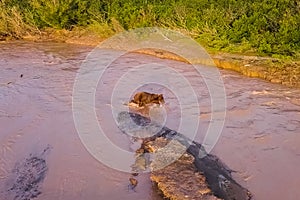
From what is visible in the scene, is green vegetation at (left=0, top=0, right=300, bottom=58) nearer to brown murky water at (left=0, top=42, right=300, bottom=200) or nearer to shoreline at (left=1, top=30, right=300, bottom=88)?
shoreline at (left=1, top=30, right=300, bottom=88)

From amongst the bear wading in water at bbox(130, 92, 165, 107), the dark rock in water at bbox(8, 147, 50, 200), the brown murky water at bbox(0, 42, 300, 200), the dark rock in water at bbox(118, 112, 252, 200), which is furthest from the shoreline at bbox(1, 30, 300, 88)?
the dark rock in water at bbox(8, 147, 50, 200)

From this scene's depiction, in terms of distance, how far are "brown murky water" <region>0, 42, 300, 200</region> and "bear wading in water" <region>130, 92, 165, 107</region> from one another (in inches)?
8.9

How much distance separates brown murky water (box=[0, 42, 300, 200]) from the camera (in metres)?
6.21

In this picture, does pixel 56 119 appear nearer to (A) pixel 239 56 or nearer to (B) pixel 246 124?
(B) pixel 246 124

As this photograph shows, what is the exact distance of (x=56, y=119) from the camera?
8727 millimetres

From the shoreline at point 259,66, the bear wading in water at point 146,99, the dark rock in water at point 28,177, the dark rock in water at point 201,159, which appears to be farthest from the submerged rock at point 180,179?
the shoreline at point 259,66

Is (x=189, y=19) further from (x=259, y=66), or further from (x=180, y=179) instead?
(x=180, y=179)

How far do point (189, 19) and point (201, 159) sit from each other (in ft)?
26.2

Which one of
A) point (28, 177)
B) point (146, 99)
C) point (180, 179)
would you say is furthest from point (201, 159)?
point (146, 99)

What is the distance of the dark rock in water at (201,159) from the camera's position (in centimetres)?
578

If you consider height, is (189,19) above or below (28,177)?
above

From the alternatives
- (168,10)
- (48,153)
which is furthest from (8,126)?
(168,10)

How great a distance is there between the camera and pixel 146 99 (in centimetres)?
927

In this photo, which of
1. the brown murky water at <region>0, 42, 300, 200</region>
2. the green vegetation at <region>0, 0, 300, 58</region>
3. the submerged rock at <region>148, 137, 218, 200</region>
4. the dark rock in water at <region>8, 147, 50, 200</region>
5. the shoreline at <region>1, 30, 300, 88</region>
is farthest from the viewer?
the green vegetation at <region>0, 0, 300, 58</region>
